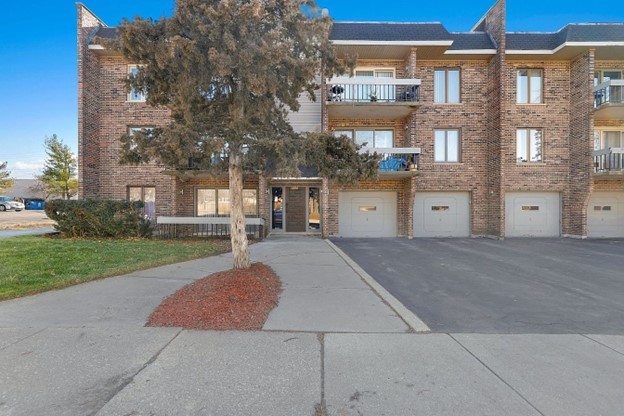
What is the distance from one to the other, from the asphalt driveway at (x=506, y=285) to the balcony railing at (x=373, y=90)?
6472 mm

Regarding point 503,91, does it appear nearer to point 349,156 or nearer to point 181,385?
point 349,156

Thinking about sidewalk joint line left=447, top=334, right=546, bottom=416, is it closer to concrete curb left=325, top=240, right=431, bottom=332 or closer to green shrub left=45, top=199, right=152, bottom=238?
concrete curb left=325, top=240, right=431, bottom=332

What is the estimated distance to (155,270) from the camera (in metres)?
7.36

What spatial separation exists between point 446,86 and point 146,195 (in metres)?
15.4

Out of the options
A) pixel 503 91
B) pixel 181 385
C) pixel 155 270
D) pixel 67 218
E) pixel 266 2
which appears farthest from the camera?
pixel 503 91

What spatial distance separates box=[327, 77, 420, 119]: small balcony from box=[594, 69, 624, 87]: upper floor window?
A: 9.45 m

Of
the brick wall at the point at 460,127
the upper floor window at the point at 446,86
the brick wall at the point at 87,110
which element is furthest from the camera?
the upper floor window at the point at 446,86

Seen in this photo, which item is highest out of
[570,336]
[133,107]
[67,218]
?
[133,107]

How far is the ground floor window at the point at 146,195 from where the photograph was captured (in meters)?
15.5

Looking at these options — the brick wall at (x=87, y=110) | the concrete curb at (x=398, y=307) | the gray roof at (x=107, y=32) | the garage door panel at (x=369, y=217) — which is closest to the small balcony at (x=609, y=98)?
the garage door panel at (x=369, y=217)

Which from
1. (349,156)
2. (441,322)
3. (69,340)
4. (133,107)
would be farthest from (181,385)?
(133,107)

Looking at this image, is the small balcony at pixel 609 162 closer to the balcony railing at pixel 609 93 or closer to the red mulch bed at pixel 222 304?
the balcony railing at pixel 609 93

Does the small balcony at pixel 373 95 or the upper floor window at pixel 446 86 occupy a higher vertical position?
the upper floor window at pixel 446 86

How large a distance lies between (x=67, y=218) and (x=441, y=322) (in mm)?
14147
